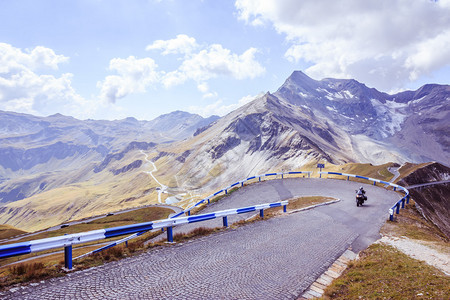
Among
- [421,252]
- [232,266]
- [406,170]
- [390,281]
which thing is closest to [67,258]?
[232,266]

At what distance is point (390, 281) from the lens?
25.3 ft

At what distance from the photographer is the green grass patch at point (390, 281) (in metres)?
6.80

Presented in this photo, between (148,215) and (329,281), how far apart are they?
240ft

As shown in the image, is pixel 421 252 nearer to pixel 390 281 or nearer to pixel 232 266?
pixel 390 281

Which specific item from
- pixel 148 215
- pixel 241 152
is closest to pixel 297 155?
pixel 241 152

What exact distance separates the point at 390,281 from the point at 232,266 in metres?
4.72

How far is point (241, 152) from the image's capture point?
16062cm

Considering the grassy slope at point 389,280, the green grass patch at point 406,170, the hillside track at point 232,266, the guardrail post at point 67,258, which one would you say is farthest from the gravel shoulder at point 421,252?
the green grass patch at point 406,170

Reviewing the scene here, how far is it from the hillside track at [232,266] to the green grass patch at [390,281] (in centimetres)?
101

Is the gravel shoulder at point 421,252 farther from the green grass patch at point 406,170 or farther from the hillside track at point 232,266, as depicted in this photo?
the green grass patch at point 406,170

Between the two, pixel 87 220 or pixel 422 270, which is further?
pixel 87 220

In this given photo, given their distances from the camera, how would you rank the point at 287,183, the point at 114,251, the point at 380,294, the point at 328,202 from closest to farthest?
1. the point at 380,294
2. the point at 114,251
3. the point at 328,202
4. the point at 287,183

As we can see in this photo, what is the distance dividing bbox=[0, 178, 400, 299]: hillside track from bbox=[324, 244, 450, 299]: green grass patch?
101 centimetres

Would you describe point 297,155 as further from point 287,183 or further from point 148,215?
point 287,183
